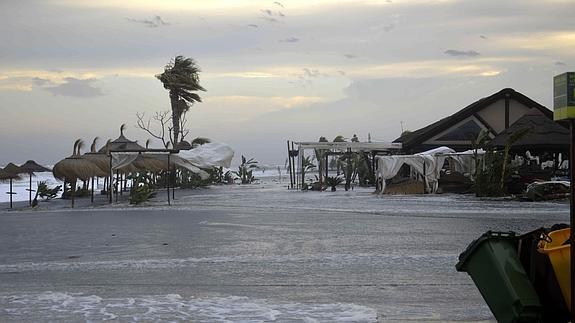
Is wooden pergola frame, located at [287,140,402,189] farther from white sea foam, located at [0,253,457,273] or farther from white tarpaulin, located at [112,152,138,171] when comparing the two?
white sea foam, located at [0,253,457,273]

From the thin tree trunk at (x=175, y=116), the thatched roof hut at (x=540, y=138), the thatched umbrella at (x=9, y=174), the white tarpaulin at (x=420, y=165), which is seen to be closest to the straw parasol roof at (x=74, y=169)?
the thatched umbrella at (x=9, y=174)

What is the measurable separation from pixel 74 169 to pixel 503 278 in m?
27.5

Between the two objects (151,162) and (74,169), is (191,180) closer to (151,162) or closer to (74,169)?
(151,162)

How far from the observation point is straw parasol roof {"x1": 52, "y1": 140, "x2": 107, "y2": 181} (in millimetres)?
30719

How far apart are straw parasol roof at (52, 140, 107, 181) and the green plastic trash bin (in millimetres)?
26881

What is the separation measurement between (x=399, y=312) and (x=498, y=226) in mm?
9842

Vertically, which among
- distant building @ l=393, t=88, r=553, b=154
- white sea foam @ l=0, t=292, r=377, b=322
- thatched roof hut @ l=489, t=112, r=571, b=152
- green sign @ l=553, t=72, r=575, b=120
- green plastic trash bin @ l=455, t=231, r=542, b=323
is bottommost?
white sea foam @ l=0, t=292, r=377, b=322

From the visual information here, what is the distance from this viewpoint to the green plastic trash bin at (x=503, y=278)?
557cm

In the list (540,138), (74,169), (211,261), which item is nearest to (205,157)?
(74,169)

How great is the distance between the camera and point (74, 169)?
102 ft

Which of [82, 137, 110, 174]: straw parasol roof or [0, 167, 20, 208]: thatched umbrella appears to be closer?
[0, 167, 20, 208]: thatched umbrella

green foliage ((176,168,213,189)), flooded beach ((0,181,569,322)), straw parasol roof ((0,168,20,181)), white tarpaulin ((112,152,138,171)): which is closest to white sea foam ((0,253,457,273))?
flooded beach ((0,181,569,322))

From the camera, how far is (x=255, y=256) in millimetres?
12117

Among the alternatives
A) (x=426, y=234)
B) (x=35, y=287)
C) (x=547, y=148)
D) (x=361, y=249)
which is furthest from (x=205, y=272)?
(x=547, y=148)
